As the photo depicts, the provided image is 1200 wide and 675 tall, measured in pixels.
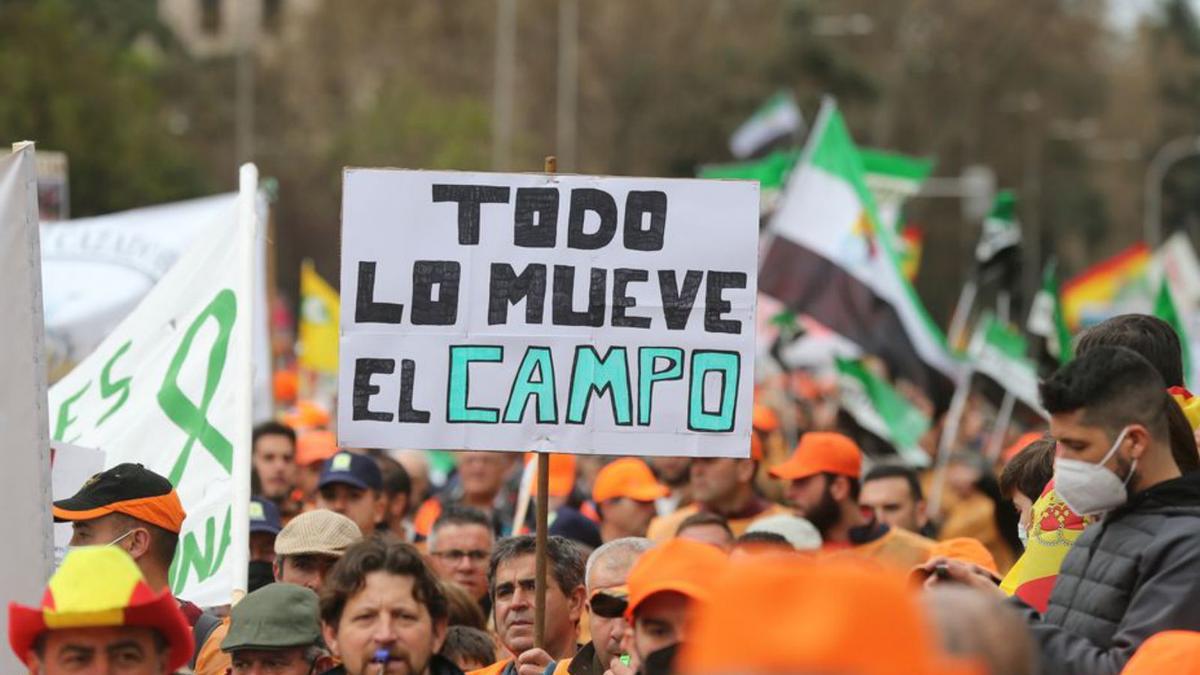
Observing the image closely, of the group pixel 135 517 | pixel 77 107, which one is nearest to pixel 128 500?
pixel 135 517

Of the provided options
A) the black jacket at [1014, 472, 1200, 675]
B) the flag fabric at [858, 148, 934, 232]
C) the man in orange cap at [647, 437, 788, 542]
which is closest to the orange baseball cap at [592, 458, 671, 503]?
the man in orange cap at [647, 437, 788, 542]

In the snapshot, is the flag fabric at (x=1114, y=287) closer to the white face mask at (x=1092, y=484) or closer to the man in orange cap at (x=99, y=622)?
the white face mask at (x=1092, y=484)

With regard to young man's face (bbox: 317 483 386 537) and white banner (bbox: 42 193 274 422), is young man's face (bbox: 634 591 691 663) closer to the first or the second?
young man's face (bbox: 317 483 386 537)

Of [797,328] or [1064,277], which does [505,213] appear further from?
[1064,277]

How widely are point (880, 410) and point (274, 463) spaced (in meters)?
4.78

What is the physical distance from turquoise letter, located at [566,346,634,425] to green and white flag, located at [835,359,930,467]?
7.14m

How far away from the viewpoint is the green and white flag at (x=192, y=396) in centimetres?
703

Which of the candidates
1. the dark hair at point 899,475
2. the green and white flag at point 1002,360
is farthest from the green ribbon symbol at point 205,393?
the green and white flag at point 1002,360

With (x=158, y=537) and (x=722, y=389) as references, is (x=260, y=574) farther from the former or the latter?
(x=722, y=389)

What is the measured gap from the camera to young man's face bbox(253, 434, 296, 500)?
33.7 ft

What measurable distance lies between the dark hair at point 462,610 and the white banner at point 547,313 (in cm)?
96

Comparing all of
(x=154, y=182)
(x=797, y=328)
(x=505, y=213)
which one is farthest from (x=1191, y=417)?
(x=154, y=182)

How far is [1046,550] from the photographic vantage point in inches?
217

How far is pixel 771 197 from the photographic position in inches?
774
